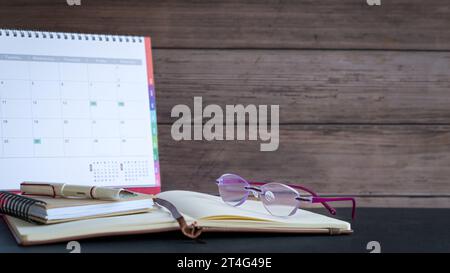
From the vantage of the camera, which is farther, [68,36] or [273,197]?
[68,36]

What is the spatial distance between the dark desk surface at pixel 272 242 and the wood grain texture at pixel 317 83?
1.48ft

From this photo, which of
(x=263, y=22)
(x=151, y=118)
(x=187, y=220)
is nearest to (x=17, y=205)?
(x=187, y=220)

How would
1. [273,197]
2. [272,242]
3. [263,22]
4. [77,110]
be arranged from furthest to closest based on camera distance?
[263,22], [77,110], [273,197], [272,242]

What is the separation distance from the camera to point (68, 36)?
1.08m

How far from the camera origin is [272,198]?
0.79 meters

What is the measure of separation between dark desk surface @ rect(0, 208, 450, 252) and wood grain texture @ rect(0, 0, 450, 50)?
52 cm

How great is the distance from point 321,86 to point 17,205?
713mm

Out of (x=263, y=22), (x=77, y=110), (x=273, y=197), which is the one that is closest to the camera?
(x=273, y=197)

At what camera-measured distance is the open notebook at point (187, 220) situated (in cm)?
65

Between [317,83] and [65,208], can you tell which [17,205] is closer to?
[65,208]

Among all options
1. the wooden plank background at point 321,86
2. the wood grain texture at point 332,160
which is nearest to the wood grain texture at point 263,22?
the wooden plank background at point 321,86

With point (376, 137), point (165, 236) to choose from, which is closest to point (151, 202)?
point (165, 236)
